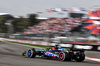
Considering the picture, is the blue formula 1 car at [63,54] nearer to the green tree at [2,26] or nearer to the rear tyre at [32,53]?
the rear tyre at [32,53]

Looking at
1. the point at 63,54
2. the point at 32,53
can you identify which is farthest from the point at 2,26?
the point at 63,54

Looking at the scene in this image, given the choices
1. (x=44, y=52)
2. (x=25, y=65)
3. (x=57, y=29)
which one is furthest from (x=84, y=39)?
(x=57, y=29)

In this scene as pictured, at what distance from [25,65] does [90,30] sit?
27415mm

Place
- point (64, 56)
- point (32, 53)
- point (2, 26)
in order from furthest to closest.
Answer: point (2, 26), point (32, 53), point (64, 56)

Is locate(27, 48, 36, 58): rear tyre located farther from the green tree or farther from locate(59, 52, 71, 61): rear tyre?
the green tree

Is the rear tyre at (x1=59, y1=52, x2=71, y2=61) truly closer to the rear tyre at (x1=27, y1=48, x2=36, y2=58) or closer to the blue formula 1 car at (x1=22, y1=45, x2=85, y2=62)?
the blue formula 1 car at (x1=22, y1=45, x2=85, y2=62)

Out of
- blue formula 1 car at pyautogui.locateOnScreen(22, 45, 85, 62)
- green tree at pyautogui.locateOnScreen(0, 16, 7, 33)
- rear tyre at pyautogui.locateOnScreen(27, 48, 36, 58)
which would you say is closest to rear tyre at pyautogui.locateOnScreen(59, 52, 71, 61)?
blue formula 1 car at pyautogui.locateOnScreen(22, 45, 85, 62)

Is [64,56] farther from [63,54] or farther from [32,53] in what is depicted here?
[32,53]

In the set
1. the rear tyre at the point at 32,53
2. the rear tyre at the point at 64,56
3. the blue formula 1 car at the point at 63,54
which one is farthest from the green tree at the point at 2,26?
the rear tyre at the point at 64,56

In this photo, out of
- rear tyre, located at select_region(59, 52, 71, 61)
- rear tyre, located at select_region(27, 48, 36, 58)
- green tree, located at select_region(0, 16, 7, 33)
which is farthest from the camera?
green tree, located at select_region(0, 16, 7, 33)

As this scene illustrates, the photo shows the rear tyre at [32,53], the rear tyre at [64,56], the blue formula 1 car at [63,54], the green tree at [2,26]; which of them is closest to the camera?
the rear tyre at [64,56]

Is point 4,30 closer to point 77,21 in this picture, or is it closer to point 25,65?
point 77,21

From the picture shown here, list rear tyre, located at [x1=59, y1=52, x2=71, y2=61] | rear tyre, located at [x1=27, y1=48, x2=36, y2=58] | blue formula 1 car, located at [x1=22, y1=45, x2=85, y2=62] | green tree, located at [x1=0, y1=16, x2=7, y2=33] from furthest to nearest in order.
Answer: green tree, located at [x1=0, y1=16, x2=7, y2=33] → rear tyre, located at [x1=27, y1=48, x2=36, y2=58] → blue formula 1 car, located at [x1=22, y1=45, x2=85, y2=62] → rear tyre, located at [x1=59, y1=52, x2=71, y2=61]

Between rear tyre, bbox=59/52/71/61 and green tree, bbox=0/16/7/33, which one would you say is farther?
green tree, bbox=0/16/7/33
